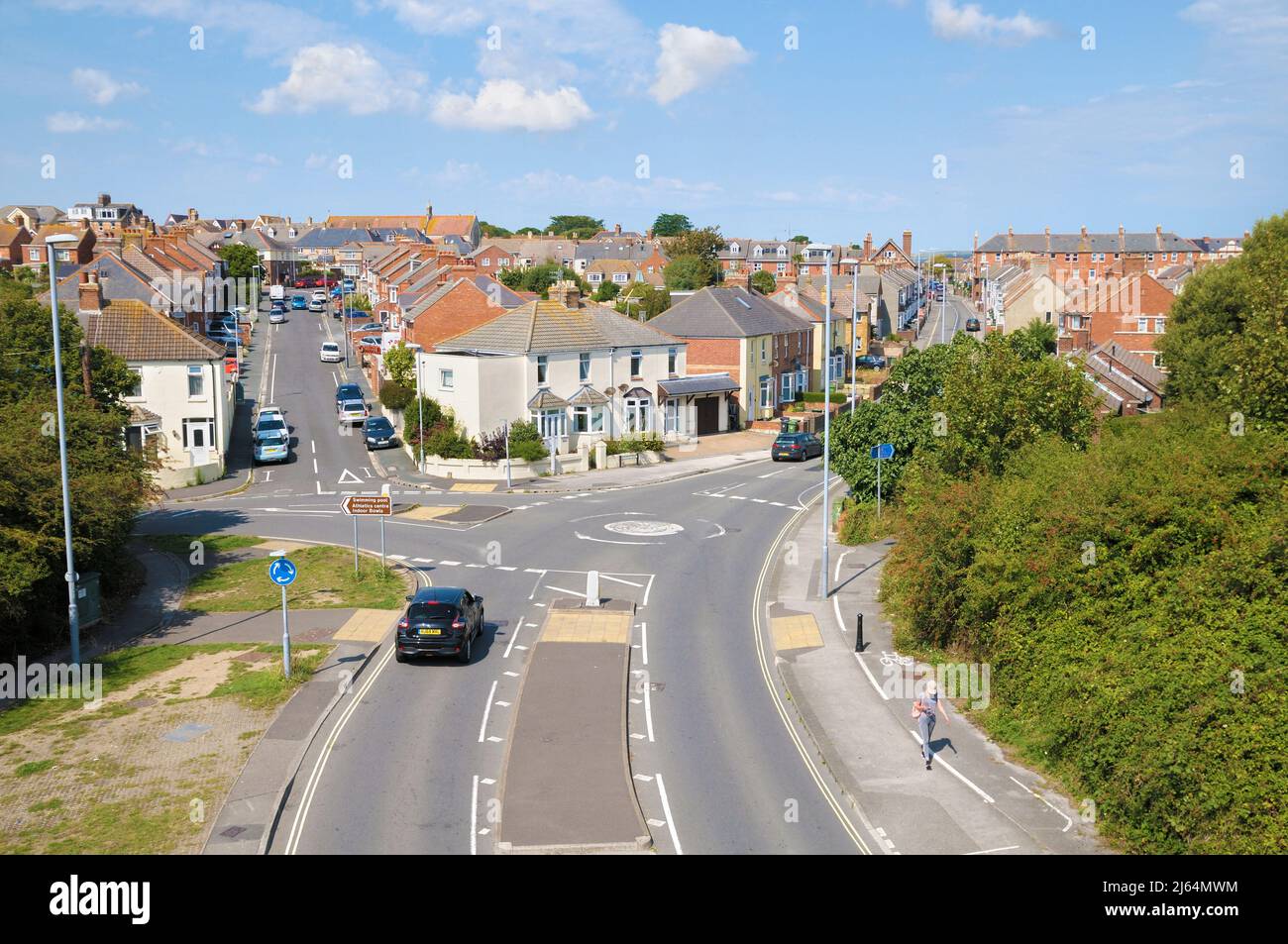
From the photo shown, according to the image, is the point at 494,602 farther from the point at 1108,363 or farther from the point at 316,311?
the point at 316,311

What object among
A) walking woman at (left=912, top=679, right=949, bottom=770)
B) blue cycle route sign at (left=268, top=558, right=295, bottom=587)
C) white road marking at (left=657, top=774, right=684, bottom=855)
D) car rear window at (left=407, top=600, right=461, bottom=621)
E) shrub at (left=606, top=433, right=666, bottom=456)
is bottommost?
white road marking at (left=657, top=774, right=684, bottom=855)

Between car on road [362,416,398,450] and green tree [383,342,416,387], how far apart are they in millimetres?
5021

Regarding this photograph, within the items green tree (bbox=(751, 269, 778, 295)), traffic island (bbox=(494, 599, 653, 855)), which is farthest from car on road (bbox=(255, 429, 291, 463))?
green tree (bbox=(751, 269, 778, 295))

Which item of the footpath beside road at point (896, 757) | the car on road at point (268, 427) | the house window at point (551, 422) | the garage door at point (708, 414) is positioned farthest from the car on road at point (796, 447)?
the car on road at point (268, 427)

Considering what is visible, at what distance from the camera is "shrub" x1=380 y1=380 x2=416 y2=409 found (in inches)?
2229

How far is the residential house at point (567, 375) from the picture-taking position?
49.8 metres

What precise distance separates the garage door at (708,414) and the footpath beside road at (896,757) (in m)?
31.7

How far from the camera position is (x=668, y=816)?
16547 millimetres

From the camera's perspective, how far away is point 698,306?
213ft

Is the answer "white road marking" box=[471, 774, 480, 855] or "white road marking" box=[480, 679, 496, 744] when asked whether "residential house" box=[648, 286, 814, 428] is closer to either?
"white road marking" box=[480, 679, 496, 744]

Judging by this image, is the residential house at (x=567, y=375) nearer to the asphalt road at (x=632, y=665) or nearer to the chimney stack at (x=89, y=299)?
the asphalt road at (x=632, y=665)
